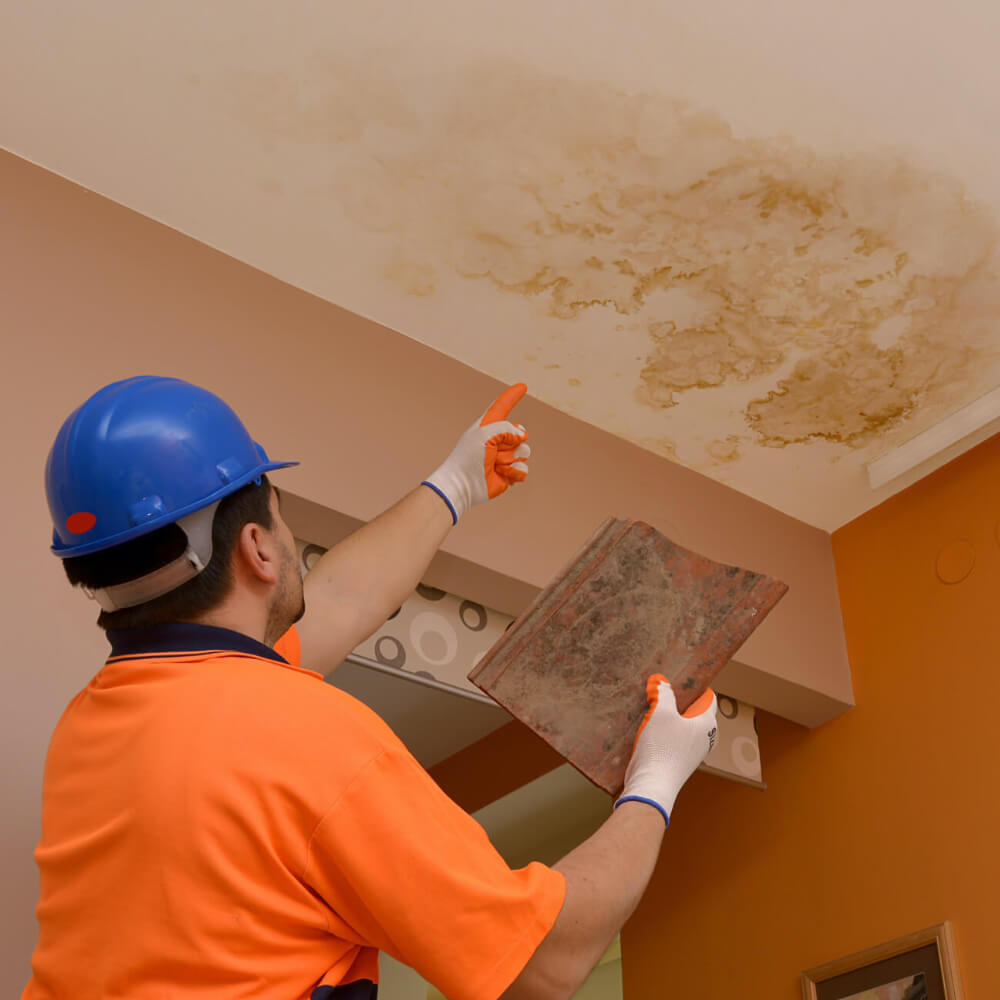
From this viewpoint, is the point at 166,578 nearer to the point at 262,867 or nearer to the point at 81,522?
the point at 81,522

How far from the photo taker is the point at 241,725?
106 centimetres

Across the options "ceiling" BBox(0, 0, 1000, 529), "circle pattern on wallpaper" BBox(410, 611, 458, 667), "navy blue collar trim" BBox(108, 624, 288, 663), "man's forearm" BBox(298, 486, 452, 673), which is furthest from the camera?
"circle pattern on wallpaper" BBox(410, 611, 458, 667)

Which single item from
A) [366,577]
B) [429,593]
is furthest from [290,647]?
[429,593]

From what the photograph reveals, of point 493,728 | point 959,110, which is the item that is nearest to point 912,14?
point 959,110

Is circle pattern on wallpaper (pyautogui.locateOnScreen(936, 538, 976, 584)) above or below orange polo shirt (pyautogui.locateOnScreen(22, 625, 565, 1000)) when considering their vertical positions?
above

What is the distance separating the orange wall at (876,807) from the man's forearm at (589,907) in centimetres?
166

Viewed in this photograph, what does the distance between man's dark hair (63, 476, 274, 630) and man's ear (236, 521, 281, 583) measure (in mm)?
24

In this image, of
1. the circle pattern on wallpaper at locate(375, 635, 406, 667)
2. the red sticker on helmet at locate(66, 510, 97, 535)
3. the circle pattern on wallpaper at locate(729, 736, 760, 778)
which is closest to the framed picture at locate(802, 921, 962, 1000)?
the circle pattern on wallpaper at locate(729, 736, 760, 778)

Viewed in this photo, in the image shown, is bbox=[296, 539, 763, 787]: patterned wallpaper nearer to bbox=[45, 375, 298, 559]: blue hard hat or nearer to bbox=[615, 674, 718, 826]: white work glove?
bbox=[615, 674, 718, 826]: white work glove

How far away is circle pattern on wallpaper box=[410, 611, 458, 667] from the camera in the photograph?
8.73 feet

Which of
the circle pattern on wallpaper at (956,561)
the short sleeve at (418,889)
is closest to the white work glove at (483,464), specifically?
the short sleeve at (418,889)

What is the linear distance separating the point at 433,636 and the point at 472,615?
A: 0.47 feet

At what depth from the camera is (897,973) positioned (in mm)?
2641

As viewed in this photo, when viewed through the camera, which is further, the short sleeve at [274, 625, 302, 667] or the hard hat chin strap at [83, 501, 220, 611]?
the short sleeve at [274, 625, 302, 667]
